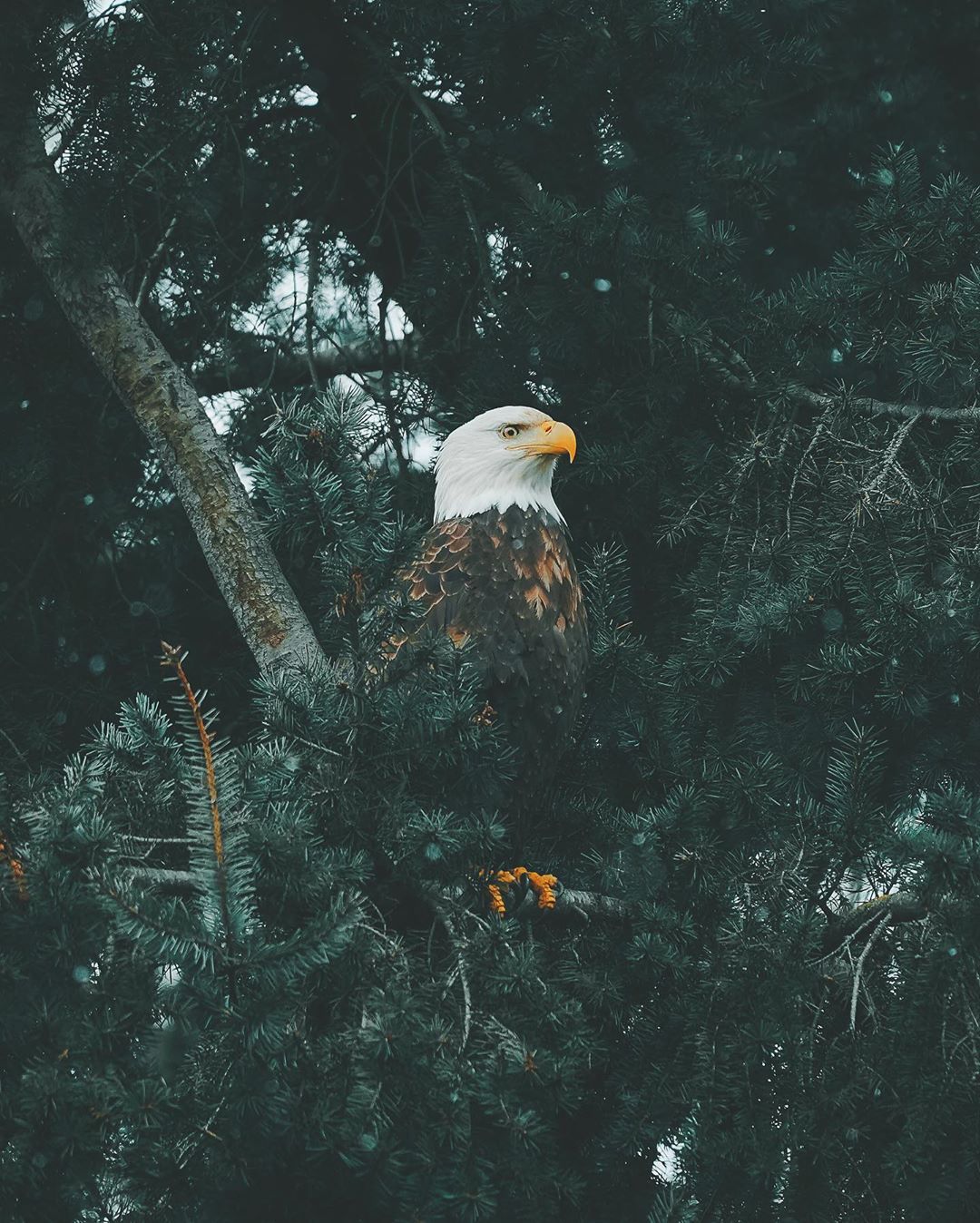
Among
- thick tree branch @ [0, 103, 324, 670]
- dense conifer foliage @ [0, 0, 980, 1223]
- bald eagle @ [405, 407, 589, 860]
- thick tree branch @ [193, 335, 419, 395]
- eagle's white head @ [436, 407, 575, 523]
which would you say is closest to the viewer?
dense conifer foliage @ [0, 0, 980, 1223]

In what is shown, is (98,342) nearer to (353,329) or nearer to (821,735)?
(353,329)

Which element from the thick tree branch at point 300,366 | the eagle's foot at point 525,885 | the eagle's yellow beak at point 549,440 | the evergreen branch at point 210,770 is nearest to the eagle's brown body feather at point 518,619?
the eagle's yellow beak at point 549,440

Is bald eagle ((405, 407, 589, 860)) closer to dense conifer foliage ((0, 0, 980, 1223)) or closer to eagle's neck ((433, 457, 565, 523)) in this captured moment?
eagle's neck ((433, 457, 565, 523))

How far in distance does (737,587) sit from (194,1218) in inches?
66.5

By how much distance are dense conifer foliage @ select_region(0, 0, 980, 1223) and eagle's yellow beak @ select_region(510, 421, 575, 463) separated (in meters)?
0.08

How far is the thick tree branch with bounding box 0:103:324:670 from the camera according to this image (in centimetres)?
327

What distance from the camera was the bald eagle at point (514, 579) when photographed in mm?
3377

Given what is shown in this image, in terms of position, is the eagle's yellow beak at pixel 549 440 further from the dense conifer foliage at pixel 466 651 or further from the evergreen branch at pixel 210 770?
the evergreen branch at pixel 210 770

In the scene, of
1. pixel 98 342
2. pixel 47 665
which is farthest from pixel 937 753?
pixel 47 665

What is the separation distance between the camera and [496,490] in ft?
12.5

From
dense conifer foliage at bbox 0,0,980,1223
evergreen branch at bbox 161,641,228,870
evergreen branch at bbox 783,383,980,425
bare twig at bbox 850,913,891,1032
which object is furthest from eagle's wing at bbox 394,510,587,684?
evergreen branch at bbox 161,641,228,870

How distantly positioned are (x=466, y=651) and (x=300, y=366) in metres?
2.32

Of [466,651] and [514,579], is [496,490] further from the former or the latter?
[466,651]

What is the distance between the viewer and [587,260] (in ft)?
11.0
